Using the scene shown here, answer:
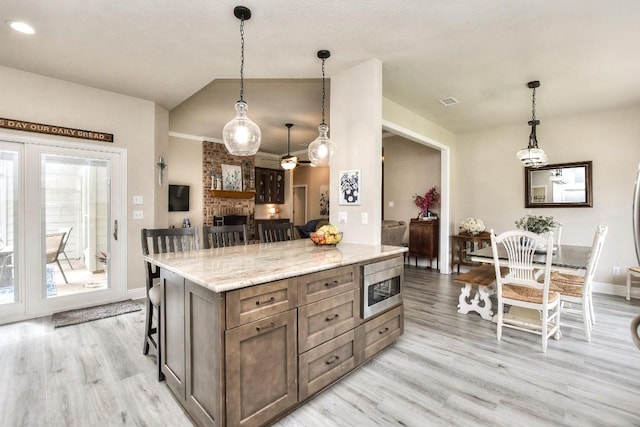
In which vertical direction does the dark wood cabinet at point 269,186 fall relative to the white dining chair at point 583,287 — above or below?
above

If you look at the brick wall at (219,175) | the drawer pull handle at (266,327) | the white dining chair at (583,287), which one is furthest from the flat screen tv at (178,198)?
the white dining chair at (583,287)

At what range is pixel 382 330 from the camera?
2520 millimetres

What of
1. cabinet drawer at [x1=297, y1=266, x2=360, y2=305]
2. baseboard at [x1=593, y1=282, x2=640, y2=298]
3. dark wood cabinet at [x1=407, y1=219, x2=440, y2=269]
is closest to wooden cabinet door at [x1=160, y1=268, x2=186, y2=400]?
cabinet drawer at [x1=297, y1=266, x2=360, y2=305]

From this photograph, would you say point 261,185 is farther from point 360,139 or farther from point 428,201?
point 360,139

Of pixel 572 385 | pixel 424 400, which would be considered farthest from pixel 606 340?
pixel 424 400

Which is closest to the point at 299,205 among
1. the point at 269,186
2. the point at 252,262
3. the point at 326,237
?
the point at 269,186

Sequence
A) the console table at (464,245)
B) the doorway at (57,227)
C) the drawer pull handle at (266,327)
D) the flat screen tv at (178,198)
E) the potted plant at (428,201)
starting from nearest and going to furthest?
the drawer pull handle at (266,327) < the doorway at (57,227) < the console table at (464,245) < the potted plant at (428,201) < the flat screen tv at (178,198)

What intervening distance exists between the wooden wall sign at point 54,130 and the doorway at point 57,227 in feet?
0.40

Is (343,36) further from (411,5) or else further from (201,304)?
(201,304)

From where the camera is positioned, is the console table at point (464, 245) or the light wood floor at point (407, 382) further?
the console table at point (464, 245)

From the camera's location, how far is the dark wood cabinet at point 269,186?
888 cm

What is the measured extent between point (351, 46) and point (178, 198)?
5.51 metres

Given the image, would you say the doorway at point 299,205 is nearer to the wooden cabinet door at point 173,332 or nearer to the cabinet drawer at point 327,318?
the cabinet drawer at point 327,318

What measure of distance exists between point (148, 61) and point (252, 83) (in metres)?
1.34
